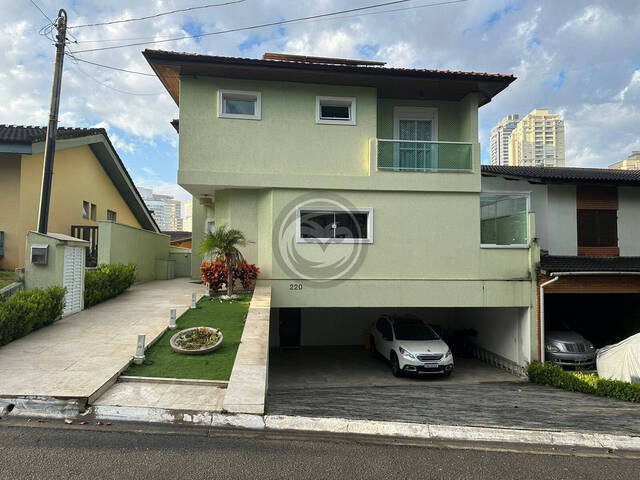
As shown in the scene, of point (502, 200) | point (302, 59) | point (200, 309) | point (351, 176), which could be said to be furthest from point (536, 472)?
point (302, 59)

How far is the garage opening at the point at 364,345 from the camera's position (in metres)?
10.9

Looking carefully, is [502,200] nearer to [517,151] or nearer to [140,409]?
[140,409]

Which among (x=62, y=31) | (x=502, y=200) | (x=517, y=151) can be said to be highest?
(x=517, y=151)

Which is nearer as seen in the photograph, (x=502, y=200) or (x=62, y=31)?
(x=62, y=31)

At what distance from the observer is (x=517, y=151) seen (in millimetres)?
66062

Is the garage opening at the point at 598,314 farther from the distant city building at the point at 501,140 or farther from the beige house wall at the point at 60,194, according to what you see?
the distant city building at the point at 501,140

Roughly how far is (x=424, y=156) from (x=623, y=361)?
727 cm

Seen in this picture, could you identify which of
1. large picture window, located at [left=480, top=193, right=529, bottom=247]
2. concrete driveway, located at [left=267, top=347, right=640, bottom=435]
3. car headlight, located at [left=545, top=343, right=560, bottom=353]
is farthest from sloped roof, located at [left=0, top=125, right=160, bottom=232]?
car headlight, located at [left=545, top=343, right=560, bottom=353]

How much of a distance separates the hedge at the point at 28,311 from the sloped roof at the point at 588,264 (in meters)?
12.4

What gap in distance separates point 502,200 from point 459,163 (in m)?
1.93

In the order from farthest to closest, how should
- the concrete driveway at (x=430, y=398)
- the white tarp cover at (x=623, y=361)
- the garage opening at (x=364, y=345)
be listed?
1. the garage opening at (x=364, y=345)
2. the white tarp cover at (x=623, y=361)
3. the concrete driveway at (x=430, y=398)

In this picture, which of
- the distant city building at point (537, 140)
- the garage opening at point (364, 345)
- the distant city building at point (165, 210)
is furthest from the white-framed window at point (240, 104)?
the distant city building at point (165, 210)

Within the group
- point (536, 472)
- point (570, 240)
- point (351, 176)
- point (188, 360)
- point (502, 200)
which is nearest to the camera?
point (536, 472)

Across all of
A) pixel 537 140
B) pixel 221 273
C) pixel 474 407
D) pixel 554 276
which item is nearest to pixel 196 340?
pixel 221 273
